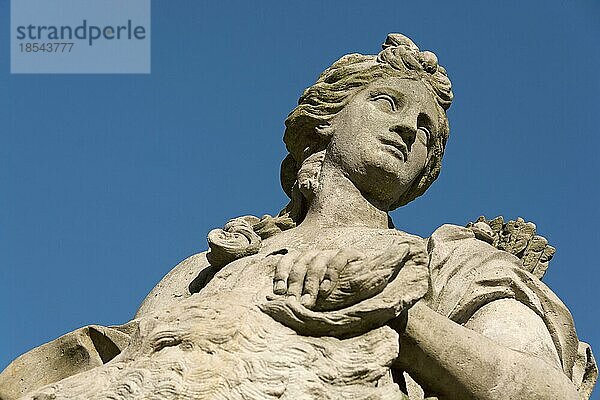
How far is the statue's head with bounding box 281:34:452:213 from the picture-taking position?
24.8ft

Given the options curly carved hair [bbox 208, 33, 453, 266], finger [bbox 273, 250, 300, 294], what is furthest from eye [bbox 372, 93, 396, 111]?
finger [bbox 273, 250, 300, 294]

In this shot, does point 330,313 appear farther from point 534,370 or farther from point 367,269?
point 534,370

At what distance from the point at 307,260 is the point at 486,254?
1615mm

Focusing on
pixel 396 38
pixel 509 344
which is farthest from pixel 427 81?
pixel 509 344

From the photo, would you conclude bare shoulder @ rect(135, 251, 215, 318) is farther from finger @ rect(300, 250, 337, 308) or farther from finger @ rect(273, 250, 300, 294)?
finger @ rect(300, 250, 337, 308)

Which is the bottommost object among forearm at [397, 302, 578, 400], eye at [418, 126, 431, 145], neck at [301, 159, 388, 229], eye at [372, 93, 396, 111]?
forearm at [397, 302, 578, 400]

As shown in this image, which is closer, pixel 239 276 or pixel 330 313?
pixel 330 313

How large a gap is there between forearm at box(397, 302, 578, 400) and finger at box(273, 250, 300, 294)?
1.87 feet

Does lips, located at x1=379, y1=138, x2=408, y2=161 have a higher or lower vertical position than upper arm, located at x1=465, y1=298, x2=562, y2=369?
higher

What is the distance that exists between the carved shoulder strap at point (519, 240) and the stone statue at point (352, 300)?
0.01 m

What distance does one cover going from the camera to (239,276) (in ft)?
21.1

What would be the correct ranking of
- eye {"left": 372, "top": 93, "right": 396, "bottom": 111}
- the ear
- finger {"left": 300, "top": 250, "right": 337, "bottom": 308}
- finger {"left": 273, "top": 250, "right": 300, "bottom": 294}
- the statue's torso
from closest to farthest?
the statue's torso, finger {"left": 300, "top": 250, "right": 337, "bottom": 308}, finger {"left": 273, "top": 250, "right": 300, "bottom": 294}, eye {"left": 372, "top": 93, "right": 396, "bottom": 111}, the ear

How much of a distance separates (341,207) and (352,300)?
168 cm

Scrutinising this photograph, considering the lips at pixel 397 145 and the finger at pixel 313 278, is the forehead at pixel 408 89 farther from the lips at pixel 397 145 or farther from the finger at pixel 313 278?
the finger at pixel 313 278
